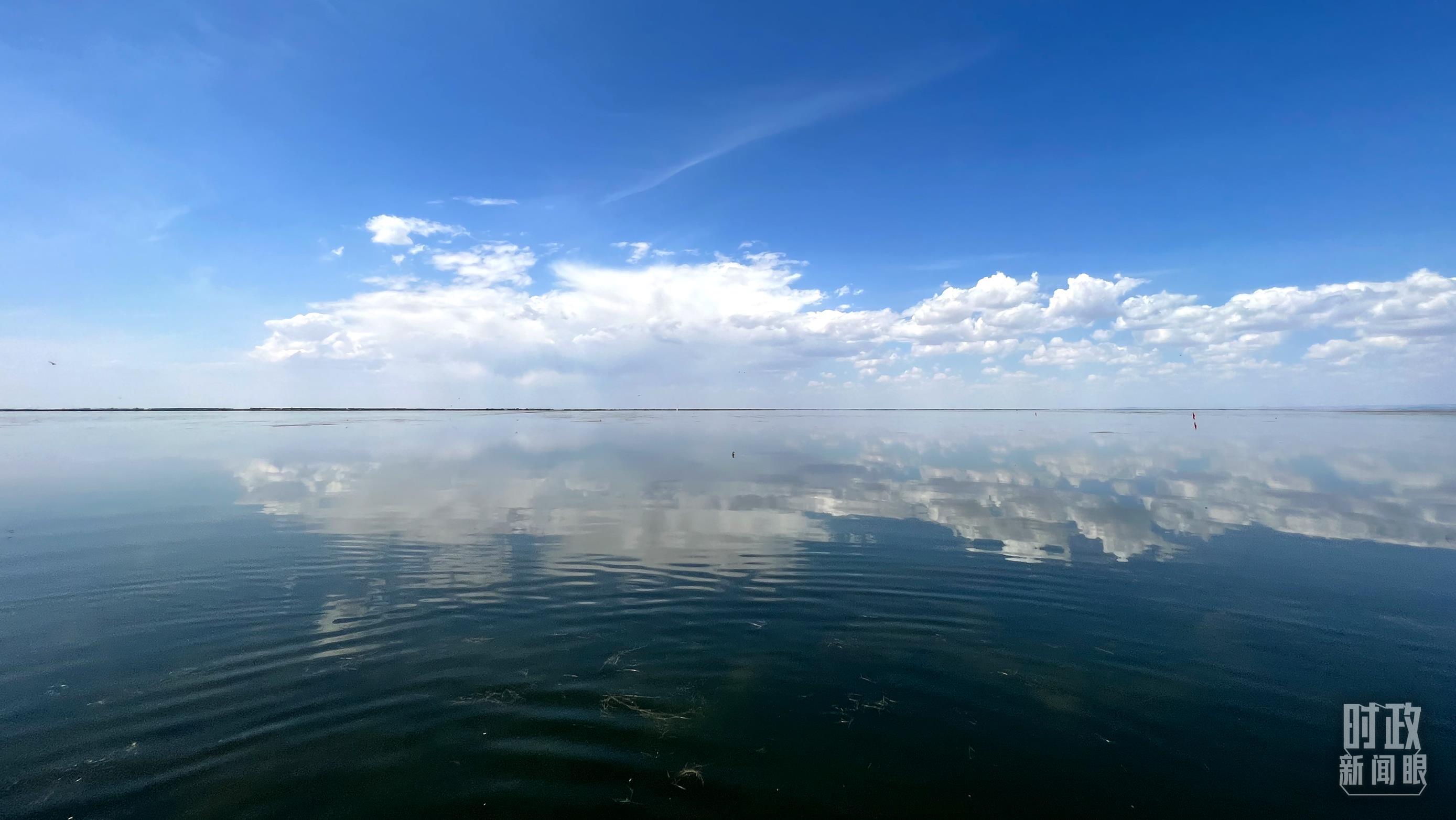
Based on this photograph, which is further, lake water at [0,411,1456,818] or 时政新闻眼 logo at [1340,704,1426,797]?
时政新闻眼 logo at [1340,704,1426,797]

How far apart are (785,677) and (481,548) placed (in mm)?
13065

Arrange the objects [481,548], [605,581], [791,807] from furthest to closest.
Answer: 1. [481,548]
2. [605,581]
3. [791,807]

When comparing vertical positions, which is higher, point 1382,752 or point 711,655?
point 711,655

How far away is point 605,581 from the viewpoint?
56.4 ft

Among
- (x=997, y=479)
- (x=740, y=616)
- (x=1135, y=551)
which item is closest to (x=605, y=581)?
(x=740, y=616)

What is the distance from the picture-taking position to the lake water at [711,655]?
8609mm

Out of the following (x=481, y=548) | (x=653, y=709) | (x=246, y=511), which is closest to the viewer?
(x=653, y=709)

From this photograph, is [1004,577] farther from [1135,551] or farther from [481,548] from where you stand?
[481,548]

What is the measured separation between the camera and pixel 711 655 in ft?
41.1

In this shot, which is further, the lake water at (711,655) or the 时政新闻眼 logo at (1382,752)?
the 时政新闻眼 logo at (1382,752)

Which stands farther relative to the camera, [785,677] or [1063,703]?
[785,677]

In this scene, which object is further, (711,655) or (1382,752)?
(711,655)

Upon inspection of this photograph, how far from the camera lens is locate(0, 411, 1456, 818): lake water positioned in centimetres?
861

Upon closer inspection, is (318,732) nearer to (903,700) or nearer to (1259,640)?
(903,700)
